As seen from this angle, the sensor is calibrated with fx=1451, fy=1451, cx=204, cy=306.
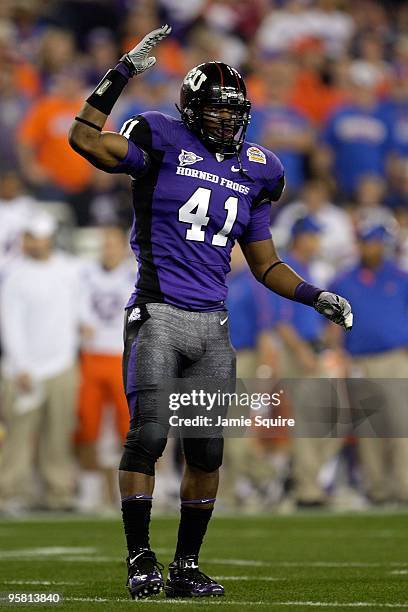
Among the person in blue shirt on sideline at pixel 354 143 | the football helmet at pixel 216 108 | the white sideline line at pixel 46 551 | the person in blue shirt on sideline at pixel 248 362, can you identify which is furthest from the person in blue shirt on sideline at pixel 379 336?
the football helmet at pixel 216 108

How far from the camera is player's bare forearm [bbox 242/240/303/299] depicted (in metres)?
6.16

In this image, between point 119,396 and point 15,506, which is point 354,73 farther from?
point 15,506

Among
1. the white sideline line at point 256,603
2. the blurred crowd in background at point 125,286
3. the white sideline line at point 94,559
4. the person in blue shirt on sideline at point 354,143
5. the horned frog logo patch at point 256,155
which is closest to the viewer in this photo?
the white sideline line at point 256,603

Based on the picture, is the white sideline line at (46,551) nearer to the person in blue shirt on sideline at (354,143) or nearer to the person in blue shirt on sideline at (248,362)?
the person in blue shirt on sideline at (248,362)

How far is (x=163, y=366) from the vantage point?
18.7 ft

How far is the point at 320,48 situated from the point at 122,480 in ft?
39.5

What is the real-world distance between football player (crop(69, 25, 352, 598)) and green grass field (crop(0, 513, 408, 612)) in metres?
0.36

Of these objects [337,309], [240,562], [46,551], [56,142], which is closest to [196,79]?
[337,309]

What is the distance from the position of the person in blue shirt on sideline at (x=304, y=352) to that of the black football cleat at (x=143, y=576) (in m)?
6.02

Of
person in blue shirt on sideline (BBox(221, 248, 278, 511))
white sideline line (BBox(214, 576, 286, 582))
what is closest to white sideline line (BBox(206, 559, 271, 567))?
white sideline line (BBox(214, 576, 286, 582))

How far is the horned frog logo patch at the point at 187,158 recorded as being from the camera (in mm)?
5840

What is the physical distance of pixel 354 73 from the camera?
1622cm

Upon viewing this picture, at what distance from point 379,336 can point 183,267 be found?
20.4 feet

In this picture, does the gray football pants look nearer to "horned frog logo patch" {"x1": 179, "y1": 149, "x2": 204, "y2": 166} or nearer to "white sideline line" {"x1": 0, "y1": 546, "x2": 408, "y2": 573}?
"horned frog logo patch" {"x1": 179, "y1": 149, "x2": 204, "y2": 166}
